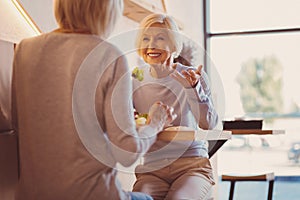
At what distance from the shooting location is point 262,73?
18.2 ft

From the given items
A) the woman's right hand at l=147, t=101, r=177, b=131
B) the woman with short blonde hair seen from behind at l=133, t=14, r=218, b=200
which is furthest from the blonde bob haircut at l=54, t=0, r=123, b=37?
the woman with short blonde hair seen from behind at l=133, t=14, r=218, b=200

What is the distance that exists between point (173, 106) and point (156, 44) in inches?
12.1

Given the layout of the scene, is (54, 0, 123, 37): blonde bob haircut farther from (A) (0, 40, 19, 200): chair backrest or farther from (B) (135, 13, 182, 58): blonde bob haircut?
(B) (135, 13, 182, 58): blonde bob haircut

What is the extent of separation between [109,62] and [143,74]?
92 cm

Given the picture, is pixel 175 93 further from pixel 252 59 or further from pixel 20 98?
pixel 252 59

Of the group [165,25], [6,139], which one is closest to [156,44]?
[165,25]

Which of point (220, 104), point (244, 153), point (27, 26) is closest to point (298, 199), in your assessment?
point (244, 153)

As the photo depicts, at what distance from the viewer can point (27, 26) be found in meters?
2.17

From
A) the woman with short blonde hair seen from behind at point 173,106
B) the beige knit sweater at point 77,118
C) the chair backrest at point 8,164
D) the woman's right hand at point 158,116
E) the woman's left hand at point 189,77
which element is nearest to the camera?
the beige knit sweater at point 77,118

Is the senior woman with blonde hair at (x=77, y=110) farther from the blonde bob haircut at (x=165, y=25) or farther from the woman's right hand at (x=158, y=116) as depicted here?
the blonde bob haircut at (x=165, y=25)

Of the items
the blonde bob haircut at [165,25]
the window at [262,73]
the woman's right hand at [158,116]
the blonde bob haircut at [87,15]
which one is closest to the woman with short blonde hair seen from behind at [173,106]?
the blonde bob haircut at [165,25]

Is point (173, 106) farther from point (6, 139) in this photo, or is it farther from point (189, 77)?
point (6, 139)

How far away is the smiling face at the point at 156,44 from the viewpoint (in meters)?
2.34

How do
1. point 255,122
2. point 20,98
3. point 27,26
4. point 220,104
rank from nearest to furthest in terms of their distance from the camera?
point 20,98 < point 27,26 < point 255,122 < point 220,104
